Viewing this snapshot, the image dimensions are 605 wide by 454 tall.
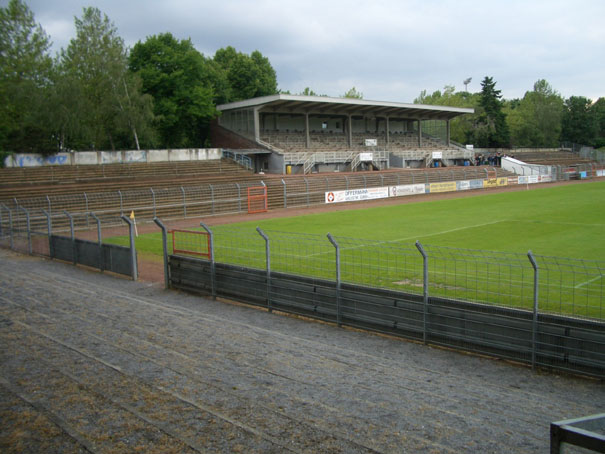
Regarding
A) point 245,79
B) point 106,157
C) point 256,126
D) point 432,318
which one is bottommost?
point 432,318

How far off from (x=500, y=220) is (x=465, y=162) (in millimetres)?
47243

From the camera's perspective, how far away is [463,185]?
162 ft

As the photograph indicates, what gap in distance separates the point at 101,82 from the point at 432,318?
147 ft

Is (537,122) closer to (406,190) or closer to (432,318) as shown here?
(406,190)

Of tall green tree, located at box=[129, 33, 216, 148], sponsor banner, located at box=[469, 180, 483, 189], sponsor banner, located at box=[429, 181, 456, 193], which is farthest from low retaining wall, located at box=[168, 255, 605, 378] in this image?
tall green tree, located at box=[129, 33, 216, 148]

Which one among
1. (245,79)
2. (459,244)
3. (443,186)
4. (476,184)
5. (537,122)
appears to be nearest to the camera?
(459,244)

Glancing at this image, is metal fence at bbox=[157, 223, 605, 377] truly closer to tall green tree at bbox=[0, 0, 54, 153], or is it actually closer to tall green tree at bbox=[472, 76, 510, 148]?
tall green tree at bbox=[0, 0, 54, 153]

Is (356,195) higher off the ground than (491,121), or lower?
lower

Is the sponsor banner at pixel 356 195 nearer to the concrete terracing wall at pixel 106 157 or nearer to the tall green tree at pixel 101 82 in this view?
the concrete terracing wall at pixel 106 157

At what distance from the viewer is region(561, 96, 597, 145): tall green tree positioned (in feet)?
329

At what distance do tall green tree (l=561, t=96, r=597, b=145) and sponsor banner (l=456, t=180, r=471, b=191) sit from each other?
64.8 metres

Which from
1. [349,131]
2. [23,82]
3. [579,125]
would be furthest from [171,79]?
[579,125]

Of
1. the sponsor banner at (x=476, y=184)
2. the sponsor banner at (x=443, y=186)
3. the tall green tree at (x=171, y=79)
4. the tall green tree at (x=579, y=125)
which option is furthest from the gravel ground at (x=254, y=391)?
the tall green tree at (x=579, y=125)

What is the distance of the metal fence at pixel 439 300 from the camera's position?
7.52 meters
